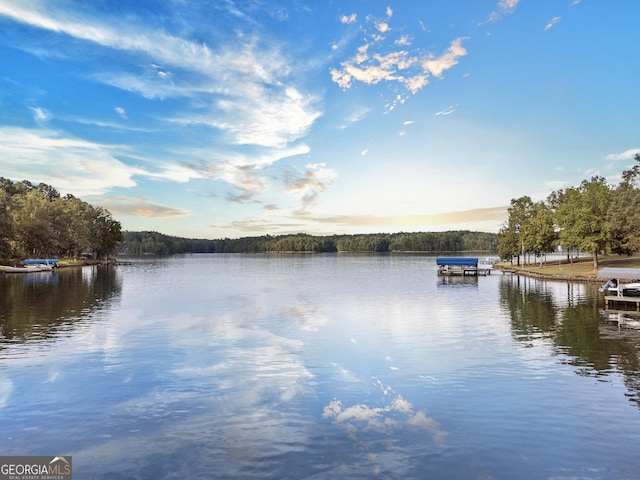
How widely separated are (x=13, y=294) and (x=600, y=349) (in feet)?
262

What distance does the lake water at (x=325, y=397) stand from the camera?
16.3 metres

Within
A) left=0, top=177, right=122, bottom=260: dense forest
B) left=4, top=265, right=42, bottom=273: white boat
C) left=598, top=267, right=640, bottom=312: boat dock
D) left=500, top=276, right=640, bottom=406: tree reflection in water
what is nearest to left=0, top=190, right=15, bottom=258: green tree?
left=0, top=177, right=122, bottom=260: dense forest

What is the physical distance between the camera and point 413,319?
4872 centimetres

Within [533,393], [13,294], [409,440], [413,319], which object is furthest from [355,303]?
[13,294]

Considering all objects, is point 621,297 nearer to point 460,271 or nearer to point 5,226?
point 460,271

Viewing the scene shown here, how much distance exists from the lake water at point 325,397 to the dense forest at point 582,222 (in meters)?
63.0

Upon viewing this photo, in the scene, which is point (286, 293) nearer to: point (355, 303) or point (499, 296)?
point (355, 303)

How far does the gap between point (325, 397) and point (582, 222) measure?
98447 mm

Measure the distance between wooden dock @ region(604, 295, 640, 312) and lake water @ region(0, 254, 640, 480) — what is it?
31.6 ft

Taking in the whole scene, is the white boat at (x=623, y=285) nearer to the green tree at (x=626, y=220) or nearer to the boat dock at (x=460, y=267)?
the green tree at (x=626, y=220)

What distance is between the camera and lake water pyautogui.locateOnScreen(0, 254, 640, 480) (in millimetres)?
16266

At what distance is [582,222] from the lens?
10162cm

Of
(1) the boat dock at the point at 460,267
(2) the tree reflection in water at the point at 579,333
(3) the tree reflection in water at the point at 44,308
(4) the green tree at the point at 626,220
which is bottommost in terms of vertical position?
(2) the tree reflection in water at the point at 579,333

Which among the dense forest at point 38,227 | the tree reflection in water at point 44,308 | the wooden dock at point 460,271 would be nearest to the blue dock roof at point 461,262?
the wooden dock at point 460,271
